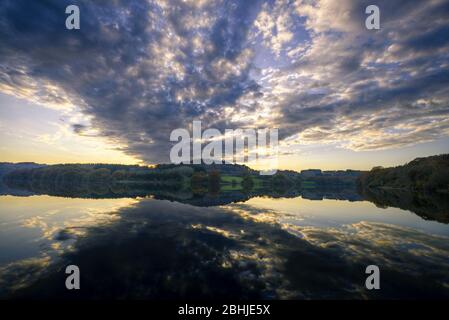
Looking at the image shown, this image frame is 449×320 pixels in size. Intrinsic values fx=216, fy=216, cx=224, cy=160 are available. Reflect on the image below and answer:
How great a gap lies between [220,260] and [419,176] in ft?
314

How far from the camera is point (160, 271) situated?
9.33 m

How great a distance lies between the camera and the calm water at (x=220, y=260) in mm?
7734

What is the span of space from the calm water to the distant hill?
6310cm

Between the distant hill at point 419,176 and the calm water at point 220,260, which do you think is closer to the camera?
the calm water at point 220,260

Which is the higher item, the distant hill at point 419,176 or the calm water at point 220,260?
the distant hill at point 419,176

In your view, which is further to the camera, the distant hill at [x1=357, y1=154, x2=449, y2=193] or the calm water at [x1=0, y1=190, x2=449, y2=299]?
the distant hill at [x1=357, y1=154, x2=449, y2=193]

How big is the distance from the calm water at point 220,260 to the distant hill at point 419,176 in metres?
63.1

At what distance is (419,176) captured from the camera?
76.6 meters

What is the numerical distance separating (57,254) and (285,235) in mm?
14331

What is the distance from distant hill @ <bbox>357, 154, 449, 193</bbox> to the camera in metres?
64.5

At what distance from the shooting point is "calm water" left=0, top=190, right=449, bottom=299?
773 cm

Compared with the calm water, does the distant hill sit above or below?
above
